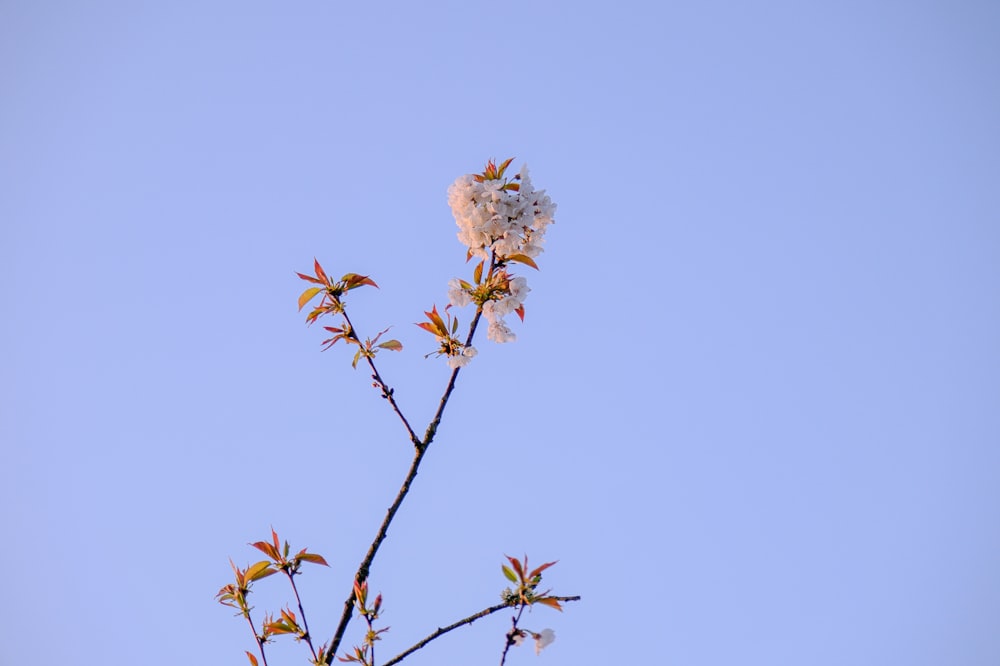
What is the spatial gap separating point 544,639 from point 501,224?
173 cm

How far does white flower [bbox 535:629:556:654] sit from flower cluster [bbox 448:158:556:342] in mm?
1247

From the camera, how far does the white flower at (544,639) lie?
2640mm

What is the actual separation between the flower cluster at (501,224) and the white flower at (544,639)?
125 centimetres

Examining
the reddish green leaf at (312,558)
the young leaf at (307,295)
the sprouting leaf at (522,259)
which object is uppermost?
the sprouting leaf at (522,259)

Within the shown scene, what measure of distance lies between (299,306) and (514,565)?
139 cm

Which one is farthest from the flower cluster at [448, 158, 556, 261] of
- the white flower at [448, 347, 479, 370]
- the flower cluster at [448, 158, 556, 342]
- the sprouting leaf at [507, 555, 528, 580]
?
the sprouting leaf at [507, 555, 528, 580]

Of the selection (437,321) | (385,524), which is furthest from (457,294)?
(385,524)

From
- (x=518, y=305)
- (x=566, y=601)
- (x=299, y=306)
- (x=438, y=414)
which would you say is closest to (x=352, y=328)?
(x=299, y=306)

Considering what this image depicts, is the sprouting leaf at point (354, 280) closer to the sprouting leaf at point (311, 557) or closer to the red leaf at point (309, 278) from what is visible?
the red leaf at point (309, 278)

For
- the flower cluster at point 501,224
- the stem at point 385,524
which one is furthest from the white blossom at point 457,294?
the stem at point 385,524

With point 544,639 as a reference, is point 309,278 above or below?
above

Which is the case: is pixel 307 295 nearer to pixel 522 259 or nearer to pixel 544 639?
pixel 522 259

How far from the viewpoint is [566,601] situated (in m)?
2.50

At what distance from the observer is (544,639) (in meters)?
2.67
